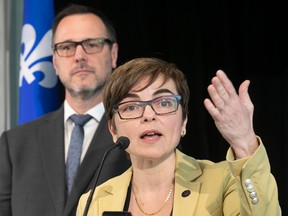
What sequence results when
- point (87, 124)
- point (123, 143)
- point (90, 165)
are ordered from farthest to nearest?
point (87, 124) < point (90, 165) < point (123, 143)

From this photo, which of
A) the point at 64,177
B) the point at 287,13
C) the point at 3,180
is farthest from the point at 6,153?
the point at 287,13

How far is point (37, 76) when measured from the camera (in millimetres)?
3418

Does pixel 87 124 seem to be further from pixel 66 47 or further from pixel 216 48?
pixel 216 48

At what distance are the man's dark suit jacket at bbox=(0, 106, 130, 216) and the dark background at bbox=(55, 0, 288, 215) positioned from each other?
3.08 feet

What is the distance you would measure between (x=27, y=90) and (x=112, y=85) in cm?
153

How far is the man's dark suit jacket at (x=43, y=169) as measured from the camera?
259 cm

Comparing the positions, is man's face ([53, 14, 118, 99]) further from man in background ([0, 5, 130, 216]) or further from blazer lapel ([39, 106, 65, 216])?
blazer lapel ([39, 106, 65, 216])

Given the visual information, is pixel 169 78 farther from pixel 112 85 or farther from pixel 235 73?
pixel 235 73

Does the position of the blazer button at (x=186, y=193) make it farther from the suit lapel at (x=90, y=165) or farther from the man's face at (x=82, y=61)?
the man's face at (x=82, y=61)

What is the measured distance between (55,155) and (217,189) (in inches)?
40.6

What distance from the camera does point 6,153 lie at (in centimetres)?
274

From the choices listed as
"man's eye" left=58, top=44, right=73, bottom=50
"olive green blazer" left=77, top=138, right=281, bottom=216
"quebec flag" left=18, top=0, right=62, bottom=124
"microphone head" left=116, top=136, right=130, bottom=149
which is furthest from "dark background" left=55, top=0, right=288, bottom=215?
"microphone head" left=116, top=136, right=130, bottom=149

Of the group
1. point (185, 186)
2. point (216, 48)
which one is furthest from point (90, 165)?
point (216, 48)

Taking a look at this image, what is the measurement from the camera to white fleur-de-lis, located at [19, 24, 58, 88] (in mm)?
3416
